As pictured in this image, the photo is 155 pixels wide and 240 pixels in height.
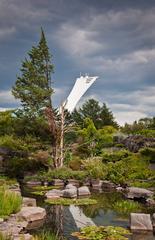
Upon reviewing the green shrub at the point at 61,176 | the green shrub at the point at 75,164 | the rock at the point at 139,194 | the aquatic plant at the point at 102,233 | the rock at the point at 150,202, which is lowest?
the aquatic plant at the point at 102,233

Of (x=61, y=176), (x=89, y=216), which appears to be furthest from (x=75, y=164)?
(x=89, y=216)

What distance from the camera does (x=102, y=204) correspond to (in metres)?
13.8

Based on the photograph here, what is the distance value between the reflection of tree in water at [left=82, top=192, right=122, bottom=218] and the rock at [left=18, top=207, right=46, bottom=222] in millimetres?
1651

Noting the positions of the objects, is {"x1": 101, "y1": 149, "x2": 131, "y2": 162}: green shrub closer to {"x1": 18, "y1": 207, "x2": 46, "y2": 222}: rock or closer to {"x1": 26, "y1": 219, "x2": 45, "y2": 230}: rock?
{"x1": 18, "y1": 207, "x2": 46, "y2": 222}: rock

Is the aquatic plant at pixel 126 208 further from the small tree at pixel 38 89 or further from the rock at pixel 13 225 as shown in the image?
the small tree at pixel 38 89

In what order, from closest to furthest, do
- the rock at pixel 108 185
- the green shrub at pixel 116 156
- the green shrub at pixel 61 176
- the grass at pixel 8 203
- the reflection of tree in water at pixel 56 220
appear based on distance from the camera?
1. the reflection of tree in water at pixel 56 220
2. the grass at pixel 8 203
3. the rock at pixel 108 185
4. the green shrub at pixel 61 176
5. the green shrub at pixel 116 156

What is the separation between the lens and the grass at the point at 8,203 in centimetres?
956

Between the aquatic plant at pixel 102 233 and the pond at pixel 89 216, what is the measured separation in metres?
0.22

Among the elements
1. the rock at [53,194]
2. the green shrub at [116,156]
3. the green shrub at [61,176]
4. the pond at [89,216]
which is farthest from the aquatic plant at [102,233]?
the green shrub at [116,156]

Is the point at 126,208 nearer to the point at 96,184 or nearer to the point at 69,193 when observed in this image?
the point at 69,193

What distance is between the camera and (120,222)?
10250 millimetres

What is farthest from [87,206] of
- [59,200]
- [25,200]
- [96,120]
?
[96,120]

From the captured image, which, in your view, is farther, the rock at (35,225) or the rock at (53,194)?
the rock at (53,194)

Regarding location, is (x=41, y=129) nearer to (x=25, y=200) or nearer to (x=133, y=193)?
(x=133, y=193)
